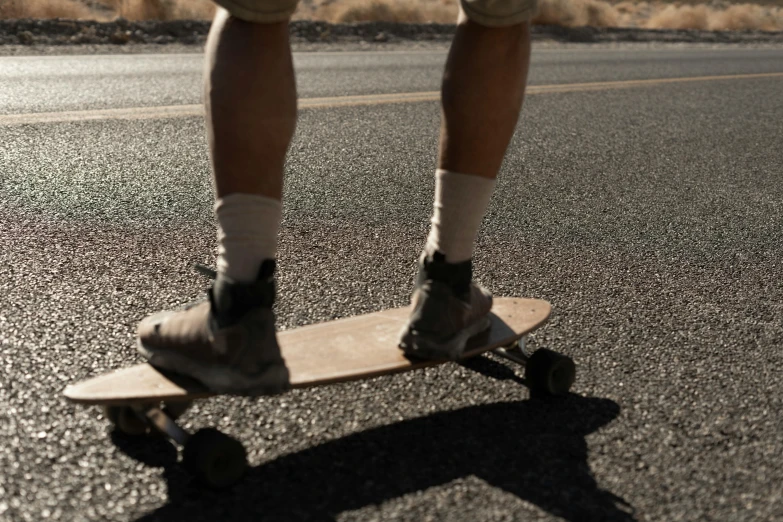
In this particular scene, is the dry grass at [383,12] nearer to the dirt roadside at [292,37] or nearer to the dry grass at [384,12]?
the dry grass at [384,12]

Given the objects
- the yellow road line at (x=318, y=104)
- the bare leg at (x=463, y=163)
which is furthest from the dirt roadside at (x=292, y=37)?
the bare leg at (x=463, y=163)

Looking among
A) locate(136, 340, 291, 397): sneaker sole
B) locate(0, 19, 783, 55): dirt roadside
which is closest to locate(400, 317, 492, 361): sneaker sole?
locate(136, 340, 291, 397): sneaker sole

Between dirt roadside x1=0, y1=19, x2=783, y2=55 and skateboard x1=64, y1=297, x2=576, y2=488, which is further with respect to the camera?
dirt roadside x1=0, y1=19, x2=783, y2=55

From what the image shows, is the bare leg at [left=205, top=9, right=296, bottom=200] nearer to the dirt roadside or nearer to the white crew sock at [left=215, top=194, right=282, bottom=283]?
the white crew sock at [left=215, top=194, right=282, bottom=283]

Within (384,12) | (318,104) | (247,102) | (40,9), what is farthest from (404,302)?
(384,12)

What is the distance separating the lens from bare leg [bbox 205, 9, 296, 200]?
5.43 ft

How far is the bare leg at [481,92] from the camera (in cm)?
192

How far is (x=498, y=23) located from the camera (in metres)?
1.88

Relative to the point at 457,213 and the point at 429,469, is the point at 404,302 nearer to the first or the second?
the point at 457,213

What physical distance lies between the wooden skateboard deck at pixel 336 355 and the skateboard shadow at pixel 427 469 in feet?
0.40

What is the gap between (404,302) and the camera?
2.62 m

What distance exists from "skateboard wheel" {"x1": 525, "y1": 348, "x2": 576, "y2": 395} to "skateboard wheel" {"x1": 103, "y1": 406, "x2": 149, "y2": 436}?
792 mm

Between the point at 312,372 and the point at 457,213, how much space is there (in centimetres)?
44

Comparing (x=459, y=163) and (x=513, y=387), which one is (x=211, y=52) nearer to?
(x=459, y=163)
